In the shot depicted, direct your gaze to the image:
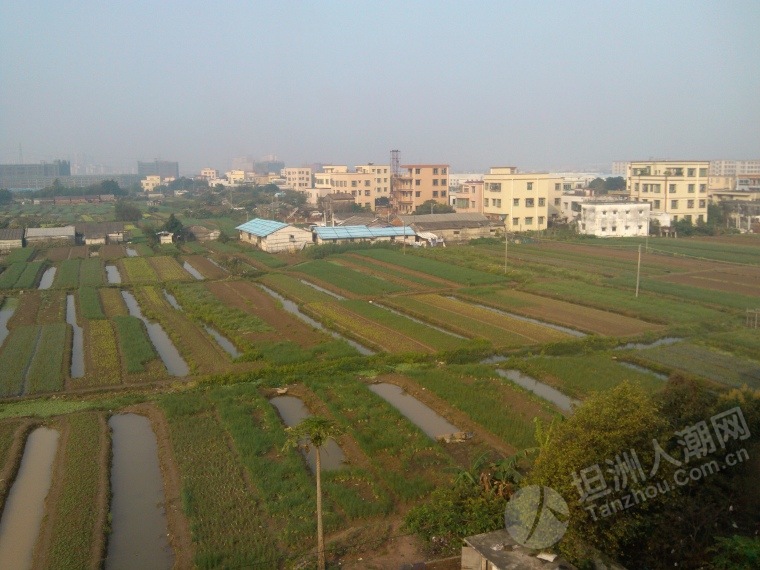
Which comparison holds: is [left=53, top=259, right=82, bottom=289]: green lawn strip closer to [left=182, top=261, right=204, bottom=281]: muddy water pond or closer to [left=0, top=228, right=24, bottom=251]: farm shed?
[left=182, top=261, right=204, bottom=281]: muddy water pond

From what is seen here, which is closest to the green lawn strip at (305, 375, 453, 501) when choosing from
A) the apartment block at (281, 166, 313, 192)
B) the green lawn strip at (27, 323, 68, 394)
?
the green lawn strip at (27, 323, 68, 394)

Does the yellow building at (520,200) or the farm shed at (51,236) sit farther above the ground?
the yellow building at (520,200)

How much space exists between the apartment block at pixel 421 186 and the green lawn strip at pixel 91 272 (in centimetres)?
2067

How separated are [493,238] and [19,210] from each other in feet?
133

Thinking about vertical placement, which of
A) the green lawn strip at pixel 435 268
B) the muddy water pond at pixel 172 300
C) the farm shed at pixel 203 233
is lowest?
the muddy water pond at pixel 172 300

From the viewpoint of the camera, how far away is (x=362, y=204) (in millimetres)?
47688

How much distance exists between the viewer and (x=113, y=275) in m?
24.0

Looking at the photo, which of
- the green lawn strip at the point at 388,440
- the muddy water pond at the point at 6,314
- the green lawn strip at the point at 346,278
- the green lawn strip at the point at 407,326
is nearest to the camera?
the green lawn strip at the point at 388,440

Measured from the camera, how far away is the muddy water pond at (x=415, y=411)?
965 cm

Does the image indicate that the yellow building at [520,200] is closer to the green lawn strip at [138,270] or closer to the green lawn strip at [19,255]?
the green lawn strip at [138,270]

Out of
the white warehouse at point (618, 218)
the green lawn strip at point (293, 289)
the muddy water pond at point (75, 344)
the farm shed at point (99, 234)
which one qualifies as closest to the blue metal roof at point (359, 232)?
the green lawn strip at point (293, 289)

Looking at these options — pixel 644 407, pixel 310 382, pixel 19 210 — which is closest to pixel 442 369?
pixel 310 382

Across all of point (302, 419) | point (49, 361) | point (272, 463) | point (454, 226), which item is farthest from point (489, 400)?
point (454, 226)

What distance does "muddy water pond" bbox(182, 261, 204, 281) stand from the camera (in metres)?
23.2
